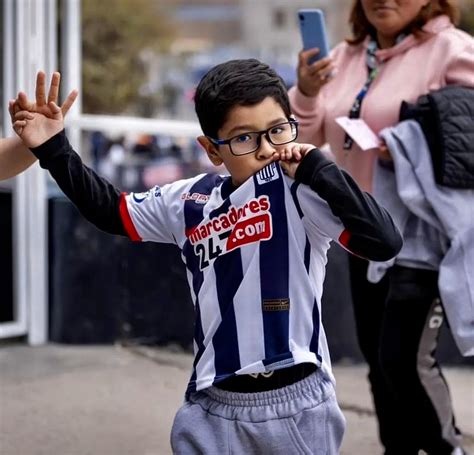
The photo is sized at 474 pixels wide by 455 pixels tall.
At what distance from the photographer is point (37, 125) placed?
9.06 ft

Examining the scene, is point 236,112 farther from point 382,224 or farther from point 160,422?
point 160,422

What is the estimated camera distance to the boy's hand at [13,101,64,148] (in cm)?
275

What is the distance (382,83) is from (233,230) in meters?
1.36

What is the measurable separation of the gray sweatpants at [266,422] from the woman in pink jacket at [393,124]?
111 cm

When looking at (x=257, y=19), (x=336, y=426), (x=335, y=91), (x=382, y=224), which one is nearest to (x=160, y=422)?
(x=335, y=91)

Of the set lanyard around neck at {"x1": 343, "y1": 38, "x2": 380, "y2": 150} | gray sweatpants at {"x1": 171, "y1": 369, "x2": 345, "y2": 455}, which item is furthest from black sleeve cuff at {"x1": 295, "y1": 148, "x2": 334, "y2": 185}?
lanyard around neck at {"x1": 343, "y1": 38, "x2": 380, "y2": 150}

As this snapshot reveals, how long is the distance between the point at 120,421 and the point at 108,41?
626 centimetres

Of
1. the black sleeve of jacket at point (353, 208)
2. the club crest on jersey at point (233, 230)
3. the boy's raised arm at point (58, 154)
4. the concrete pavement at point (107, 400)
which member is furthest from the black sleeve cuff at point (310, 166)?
the concrete pavement at point (107, 400)

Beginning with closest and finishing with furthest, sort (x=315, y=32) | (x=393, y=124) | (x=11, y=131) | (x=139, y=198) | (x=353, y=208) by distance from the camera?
(x=353, y=208)
(x=139, y=198)
(x=393, y=124)
(x=315, y=32)
(x=11, y=131)

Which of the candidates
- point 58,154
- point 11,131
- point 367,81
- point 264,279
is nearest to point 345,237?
point 264,279

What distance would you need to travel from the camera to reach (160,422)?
475 centimetres

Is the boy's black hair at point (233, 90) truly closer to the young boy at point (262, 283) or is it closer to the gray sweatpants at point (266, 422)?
the young boy at point (262, 283)

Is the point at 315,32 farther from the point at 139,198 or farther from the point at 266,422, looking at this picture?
the point at 266,422

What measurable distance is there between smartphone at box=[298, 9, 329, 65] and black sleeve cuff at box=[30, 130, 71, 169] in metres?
1.32
